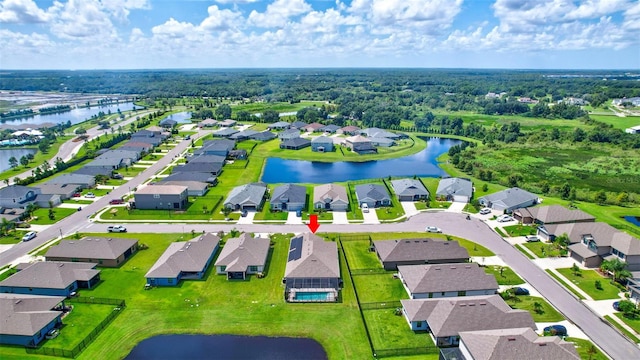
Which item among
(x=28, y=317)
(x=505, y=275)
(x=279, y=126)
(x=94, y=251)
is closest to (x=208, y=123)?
(x=279, y=126)

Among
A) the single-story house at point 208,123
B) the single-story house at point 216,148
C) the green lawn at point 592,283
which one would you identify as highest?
the single-story house at point 208,123

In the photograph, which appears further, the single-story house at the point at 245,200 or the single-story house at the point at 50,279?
the single-story house at the point at 245,200

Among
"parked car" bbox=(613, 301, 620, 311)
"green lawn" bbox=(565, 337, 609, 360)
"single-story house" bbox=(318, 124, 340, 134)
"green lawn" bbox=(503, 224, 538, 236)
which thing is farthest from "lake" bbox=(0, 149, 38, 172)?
"parked car" bbox=(613, 301, 620, 311)

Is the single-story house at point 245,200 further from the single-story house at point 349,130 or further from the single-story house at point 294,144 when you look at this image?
the single-story house at point 349,130

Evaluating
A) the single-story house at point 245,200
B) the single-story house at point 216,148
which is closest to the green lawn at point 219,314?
the single-story house at point 245,200

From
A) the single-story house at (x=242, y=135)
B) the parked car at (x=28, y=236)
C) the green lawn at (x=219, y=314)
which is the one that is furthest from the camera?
the single-story house at (x=242, y=135)

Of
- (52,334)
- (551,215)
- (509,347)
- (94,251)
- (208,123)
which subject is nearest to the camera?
(509,347)

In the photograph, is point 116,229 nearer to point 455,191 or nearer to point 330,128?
point 455,191
